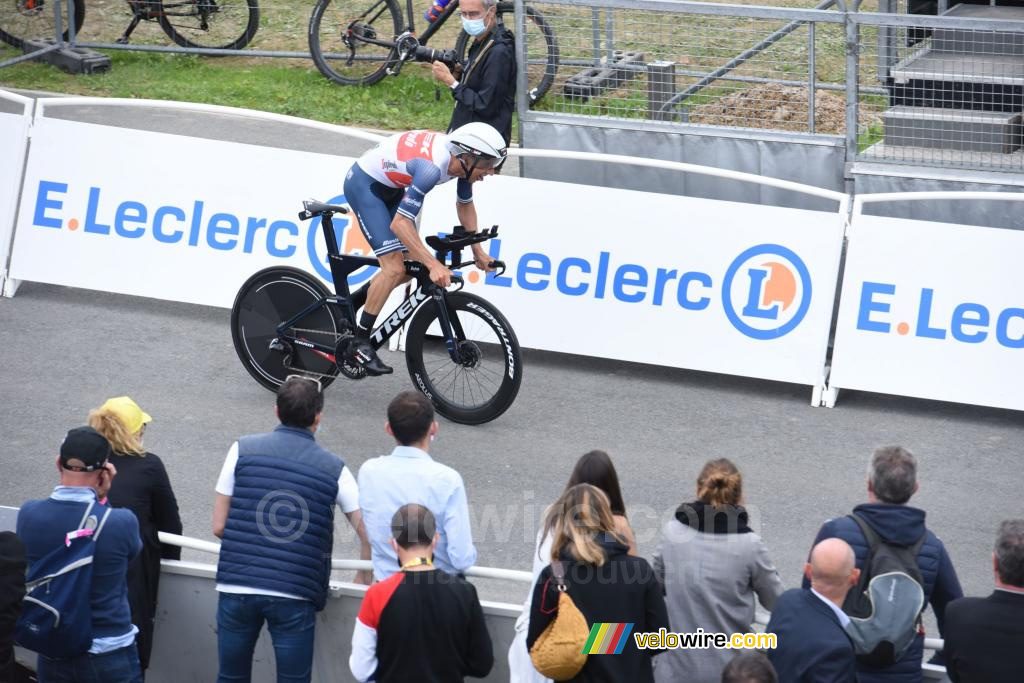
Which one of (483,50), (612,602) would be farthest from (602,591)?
(483,50)

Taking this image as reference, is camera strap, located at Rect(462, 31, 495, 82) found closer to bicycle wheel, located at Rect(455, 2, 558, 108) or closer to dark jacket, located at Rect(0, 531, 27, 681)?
bicycle wheel, located at Rect(455, 2, 558, 108)

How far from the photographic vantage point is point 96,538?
568cm

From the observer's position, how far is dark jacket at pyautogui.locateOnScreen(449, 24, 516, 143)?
35.1 ft

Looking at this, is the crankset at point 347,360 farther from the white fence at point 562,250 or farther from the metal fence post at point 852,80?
the metal fence post at point 852,80

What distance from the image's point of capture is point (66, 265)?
10984 mm

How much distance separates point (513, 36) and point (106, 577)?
6499 mm

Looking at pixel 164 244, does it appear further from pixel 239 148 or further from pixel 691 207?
pixel 691 207

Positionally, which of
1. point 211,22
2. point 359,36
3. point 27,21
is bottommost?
point 27,21

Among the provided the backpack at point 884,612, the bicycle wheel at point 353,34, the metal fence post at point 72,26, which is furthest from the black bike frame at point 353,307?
the metal fence post at point 72,26

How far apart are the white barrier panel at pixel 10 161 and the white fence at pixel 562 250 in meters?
0.05

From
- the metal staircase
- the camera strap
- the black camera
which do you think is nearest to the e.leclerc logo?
the black camera

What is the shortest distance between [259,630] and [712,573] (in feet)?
6.43

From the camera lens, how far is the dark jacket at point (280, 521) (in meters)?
5.89

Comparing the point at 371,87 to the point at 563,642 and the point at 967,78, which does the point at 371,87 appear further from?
the point at 563,642
